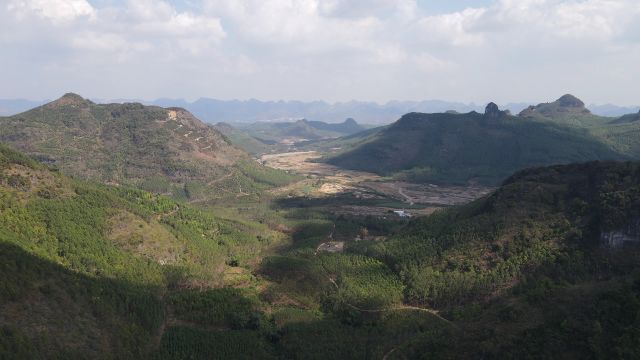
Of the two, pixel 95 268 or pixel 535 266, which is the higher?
pixel 95 268

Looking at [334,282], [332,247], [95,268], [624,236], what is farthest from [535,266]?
[95,268]

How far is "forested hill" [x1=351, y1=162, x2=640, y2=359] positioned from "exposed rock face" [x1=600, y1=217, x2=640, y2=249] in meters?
0.18

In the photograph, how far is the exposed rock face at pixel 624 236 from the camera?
101312mm

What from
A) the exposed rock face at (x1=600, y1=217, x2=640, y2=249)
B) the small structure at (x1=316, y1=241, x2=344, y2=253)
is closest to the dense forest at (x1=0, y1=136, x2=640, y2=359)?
the exposed rock face at (x1=600, y1=217, x2=640, y2=249)

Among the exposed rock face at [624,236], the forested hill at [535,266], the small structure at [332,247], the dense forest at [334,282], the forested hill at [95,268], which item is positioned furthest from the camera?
the small structure at [332,247]

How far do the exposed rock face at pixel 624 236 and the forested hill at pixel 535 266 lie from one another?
182 mm

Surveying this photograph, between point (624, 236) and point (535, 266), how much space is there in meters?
18.5

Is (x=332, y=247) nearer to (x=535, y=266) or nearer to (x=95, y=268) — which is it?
(x=535, y=266)

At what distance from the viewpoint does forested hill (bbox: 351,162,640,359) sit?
7031 cm

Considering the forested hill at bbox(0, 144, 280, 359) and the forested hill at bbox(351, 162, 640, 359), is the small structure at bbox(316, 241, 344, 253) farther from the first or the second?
the forested hill at bbox(0, 144, 280, 359)

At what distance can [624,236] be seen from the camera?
336 ft

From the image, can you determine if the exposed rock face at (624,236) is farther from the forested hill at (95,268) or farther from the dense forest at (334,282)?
the forested hill at (95,268)

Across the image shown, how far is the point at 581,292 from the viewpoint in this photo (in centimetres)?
7669

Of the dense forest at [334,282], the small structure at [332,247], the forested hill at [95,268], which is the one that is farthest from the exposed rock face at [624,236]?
the forested hill at [95,268]
